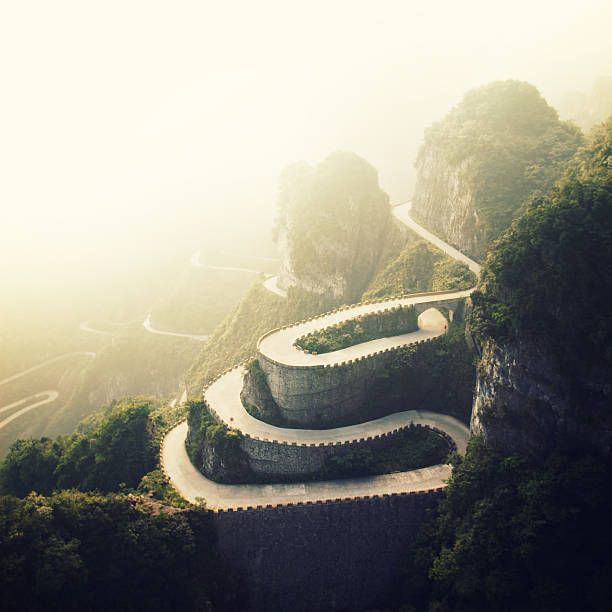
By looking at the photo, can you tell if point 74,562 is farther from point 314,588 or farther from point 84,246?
point 84,246

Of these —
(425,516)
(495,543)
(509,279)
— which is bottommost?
(425,516)

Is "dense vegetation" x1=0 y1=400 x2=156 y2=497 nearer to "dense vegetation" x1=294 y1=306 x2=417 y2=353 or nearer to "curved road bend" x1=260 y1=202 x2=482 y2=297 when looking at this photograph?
"dense vegetation" x1=294 y1=306 x2=417 y2=353

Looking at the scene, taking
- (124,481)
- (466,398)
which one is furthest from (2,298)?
(466,398)

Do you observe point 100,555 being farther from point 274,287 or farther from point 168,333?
point 168,333

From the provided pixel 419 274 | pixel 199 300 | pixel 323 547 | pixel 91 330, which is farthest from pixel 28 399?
pixel 419 274

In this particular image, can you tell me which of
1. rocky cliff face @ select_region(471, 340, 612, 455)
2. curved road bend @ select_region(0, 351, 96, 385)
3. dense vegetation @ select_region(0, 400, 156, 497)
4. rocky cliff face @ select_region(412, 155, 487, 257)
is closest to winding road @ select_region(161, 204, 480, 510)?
dense vegetation @ select_region(0, 400, 156, 497)
